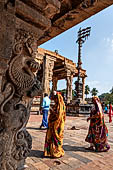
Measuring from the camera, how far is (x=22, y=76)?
4.89ft

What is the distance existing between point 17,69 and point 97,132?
2837 millimetres

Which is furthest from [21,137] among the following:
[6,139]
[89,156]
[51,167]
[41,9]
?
[89,156]

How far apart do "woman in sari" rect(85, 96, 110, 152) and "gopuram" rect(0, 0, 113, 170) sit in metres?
2.31

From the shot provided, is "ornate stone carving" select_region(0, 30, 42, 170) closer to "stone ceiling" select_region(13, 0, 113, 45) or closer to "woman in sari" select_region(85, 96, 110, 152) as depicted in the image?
"stone ceiling" select_region(13, 0, 113, 45)

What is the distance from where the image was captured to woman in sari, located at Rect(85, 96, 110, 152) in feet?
10.8

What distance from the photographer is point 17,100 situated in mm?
Answer: 1479

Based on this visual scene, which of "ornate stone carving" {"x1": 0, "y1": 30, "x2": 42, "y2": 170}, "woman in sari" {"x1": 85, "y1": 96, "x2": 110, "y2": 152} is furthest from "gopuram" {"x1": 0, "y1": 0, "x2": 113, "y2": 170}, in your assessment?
"woman in sari" {"x1": 85, "y1": 96, "x2": 110, "y2": 152}

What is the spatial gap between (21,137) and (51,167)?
1159 millimetres

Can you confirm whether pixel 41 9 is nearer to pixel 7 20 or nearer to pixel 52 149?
pixel 7 20

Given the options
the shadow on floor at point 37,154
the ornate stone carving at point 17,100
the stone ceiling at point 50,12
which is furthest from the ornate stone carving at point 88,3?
the shadow on floor at point 37,154

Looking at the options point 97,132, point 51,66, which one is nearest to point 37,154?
point 97,132

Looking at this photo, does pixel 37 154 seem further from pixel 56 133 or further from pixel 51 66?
pixel 51 66

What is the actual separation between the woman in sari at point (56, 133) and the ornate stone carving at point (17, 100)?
4.22ft

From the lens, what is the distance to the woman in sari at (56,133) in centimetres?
273
